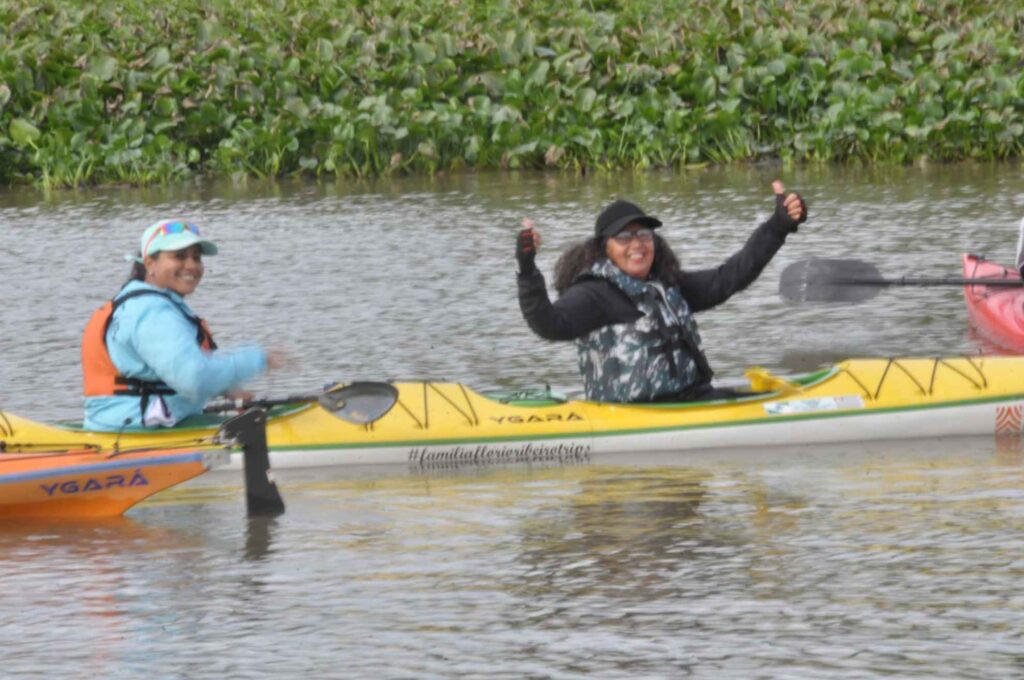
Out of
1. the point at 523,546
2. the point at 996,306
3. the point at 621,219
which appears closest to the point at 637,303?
the point at 621,219

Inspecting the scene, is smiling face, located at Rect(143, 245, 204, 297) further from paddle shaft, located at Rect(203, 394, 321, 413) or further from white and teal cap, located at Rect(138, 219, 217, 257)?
paddle shaft, located at Rect(203, 394, 321, 413)

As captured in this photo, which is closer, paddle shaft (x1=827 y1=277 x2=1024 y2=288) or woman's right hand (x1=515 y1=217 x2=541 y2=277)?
woman's right hand (x1=515 y1=217 x2=541 y2=277)

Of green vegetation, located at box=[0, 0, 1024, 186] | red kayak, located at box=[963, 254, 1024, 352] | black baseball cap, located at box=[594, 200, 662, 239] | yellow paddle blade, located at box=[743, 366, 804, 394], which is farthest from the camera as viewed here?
green vegetation, located at box=[0, 0, 1024, 186]

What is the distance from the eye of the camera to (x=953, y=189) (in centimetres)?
1616

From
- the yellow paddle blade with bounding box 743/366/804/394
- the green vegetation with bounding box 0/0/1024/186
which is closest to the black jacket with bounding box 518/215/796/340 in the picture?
the yellow paddle blade with bounding box 743/366/804/394

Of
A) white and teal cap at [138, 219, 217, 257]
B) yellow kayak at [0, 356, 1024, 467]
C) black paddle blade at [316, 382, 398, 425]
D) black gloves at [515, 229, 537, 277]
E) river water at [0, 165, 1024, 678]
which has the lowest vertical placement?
river water at [0, 165, 1024, 678]

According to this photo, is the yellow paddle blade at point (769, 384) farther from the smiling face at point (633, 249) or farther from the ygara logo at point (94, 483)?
the ygara logo at point (94, 483)

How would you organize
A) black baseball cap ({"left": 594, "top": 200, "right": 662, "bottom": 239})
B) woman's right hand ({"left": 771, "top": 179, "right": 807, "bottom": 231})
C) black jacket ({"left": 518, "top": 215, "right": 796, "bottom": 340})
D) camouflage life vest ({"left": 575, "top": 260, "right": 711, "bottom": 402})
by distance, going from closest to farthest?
black jacket ({"left": 518, "top": 215, "right": 796, "bottom": 340}), black baseball cap ({"left": 594, "top": 200, "right": 662, "bottom": 239}), camouflage life vest ({"left": 575, "top": 260, "right": 711, "bottom": 402}), woman's right hand ({"left": 771, "top": 179, "right": 807, "bottom": 231})

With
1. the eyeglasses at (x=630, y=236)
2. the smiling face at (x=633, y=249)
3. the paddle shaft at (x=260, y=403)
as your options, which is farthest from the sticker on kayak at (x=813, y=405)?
the paddle shaft at (x=260, y=403)

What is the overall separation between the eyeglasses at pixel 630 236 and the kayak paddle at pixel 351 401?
1163 mm

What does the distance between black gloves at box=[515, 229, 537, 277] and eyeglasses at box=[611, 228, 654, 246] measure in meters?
0.47

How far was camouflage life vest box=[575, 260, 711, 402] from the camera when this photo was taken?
8.37 meters

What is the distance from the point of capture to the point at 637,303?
8.38 metres

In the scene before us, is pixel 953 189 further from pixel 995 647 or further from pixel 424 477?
pixel 995 647
